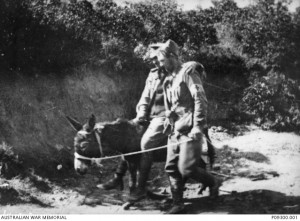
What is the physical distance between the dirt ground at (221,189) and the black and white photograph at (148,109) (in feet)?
0.06

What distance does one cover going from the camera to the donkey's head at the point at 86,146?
219 inches

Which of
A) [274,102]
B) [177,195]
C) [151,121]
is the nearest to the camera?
[177,195]

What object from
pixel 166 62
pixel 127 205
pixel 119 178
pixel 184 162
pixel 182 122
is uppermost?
pixel 166 62

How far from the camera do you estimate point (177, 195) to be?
5539 mm

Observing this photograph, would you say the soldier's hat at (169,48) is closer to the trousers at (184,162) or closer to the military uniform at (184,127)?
the military uniform at (184,127)

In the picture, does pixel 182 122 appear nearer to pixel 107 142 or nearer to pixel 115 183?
pixel 107 142

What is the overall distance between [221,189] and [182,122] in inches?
49.6

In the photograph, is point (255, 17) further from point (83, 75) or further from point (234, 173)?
point (83, 75)

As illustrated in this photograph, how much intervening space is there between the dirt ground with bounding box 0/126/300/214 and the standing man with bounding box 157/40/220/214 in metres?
0.33

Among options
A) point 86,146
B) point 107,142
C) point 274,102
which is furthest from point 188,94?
point 274,102

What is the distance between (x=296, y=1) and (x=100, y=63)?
3.24 m

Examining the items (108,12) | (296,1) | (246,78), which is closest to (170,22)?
(108,12)

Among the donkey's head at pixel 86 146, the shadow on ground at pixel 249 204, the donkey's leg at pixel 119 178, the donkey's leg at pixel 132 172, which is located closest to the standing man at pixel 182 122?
the shadow on ground at pixel 249 204

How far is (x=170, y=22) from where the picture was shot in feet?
23.4
